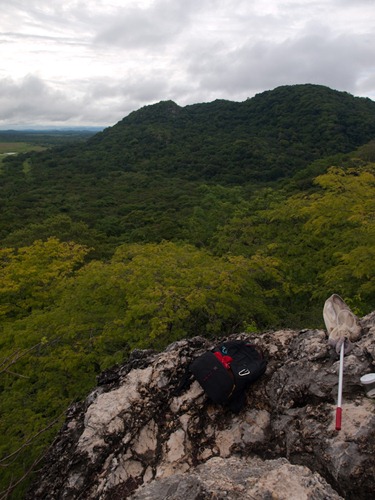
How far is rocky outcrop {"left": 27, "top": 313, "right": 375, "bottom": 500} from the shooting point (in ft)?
11.3

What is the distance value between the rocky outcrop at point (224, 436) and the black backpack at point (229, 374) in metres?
0.24

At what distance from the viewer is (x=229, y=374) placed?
4.91 m

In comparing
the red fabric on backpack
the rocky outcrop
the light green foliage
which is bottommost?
the light green foliage

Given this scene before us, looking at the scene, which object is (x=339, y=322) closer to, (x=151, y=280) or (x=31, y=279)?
(x=151, y=280)

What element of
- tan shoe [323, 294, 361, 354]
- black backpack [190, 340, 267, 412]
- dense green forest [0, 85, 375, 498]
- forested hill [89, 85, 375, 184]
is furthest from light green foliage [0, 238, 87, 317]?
forested hill [89, 85, 375, 184]

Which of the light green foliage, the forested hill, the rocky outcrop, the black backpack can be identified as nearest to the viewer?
the rocky outcrop

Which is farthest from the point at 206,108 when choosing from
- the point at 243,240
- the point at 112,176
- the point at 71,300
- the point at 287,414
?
the point at 287,414

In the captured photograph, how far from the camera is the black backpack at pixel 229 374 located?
16.0 feet

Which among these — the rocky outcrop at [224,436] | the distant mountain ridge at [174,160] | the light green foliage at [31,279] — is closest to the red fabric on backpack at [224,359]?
the rocky outcrop at [224,436]

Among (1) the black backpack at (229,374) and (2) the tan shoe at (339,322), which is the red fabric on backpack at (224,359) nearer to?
(1) the black backpack at (229,374)

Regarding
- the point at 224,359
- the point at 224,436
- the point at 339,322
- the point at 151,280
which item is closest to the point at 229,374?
the point at 224,359

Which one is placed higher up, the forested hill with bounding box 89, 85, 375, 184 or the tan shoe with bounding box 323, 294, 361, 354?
the forested hill with bounding box 89, 85, 375, 184

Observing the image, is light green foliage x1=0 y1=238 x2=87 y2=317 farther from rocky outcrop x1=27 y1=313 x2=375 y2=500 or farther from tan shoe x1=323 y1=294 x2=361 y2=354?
tan shoe x1=323 y1=294 x2=361 y2=354

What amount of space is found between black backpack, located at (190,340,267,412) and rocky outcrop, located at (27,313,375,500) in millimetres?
236
